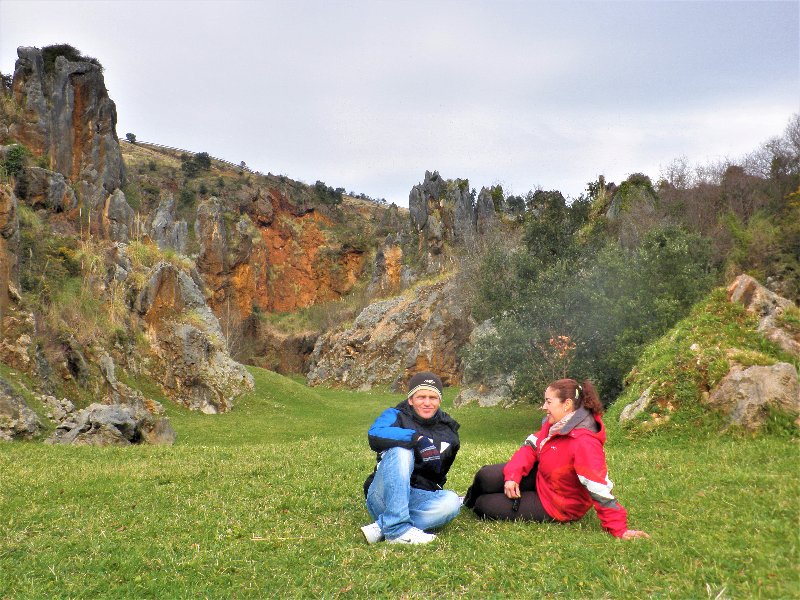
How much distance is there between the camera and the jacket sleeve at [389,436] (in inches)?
252

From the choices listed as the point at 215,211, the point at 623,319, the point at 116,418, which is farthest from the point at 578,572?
the point at 215,211

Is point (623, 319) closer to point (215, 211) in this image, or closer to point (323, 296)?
point (215, 211)

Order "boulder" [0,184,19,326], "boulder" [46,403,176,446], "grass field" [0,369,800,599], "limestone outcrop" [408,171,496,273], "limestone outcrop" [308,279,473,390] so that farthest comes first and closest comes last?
"limestone outcrop" [408,171,496,273] → "limestone outcrop" [308,279,473,390] → "boulder" [0,184,19,326] → "boulder" [46,403,176,446] → "grass field" [0,369,800,599]

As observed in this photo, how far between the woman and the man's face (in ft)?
4.02

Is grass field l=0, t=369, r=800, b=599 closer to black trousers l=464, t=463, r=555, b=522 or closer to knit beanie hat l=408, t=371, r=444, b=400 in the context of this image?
black trousers l=464, t=463, r=555, b=522

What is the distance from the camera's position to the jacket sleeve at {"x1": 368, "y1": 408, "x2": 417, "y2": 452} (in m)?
6.39

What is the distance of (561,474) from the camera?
259 inches

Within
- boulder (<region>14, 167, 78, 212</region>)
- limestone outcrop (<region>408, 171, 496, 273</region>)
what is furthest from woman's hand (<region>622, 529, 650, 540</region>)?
limestone outcrop (<region>408, 171, 496, 273</region>)

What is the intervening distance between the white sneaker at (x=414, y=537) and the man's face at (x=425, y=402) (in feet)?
4.08

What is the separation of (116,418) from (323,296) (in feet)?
243

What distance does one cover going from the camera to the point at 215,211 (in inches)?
3044

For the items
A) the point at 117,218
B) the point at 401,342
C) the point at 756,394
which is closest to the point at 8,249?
the point at 117,218

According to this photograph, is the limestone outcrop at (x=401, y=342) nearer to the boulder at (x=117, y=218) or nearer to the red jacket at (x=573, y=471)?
the boulder at (x=117, y=218)

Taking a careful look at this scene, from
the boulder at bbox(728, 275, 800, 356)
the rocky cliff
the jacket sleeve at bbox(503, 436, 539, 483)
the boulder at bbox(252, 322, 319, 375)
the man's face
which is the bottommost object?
the boulder at bbox(252, 322, 319, 375)
